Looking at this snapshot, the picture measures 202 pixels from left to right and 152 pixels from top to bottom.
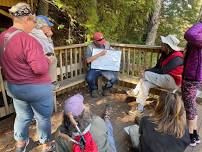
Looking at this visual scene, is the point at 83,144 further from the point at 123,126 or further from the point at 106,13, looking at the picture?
the point at 106,13

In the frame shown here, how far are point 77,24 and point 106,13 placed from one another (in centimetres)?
101

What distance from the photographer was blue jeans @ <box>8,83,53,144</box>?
256 centimetres

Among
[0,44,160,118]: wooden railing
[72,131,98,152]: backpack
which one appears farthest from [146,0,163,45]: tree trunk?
[72,131,98,152]: backpack

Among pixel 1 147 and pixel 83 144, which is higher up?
pixel 83 144

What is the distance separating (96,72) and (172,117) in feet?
9.21

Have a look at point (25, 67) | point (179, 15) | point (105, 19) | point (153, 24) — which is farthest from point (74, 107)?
point (179, 15)

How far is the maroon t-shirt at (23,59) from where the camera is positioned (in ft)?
7.71

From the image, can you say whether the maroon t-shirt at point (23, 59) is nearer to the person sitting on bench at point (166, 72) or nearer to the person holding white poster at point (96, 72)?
the person sitting on bench at point (166, 72)

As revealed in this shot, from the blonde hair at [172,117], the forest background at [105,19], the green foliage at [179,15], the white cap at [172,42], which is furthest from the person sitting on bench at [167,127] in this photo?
the green foliage at [179,15]

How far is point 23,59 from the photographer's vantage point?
240cm

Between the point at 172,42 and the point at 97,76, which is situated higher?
the point at 172,42

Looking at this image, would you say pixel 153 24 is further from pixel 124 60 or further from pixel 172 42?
pixel 172 42

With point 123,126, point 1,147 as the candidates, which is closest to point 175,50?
point 123,126

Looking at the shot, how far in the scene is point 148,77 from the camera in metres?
4.25
